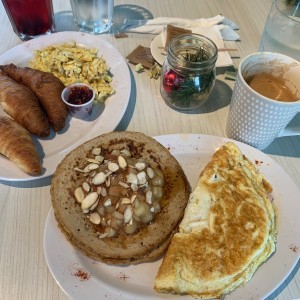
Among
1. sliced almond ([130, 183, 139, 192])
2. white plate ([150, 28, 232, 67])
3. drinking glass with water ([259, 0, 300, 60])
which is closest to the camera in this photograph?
sliced almond ([130, 183, 139, 192])

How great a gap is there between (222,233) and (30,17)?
1426 millimetres

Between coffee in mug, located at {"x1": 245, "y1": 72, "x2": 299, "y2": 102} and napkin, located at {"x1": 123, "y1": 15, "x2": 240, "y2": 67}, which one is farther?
napkin, located at {"x1": 123, "y1": 15, "x2": 240, "y2": 67}

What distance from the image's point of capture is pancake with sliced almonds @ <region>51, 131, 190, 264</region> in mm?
988

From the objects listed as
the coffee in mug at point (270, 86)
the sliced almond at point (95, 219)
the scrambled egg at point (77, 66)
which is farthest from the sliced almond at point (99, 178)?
the coffee in mug at point (270, 86)

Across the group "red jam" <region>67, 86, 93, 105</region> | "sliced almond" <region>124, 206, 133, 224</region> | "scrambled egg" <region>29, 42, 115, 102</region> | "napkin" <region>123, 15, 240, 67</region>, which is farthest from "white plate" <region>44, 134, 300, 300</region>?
"napkin" <region>123, 15, 240, 67</region>

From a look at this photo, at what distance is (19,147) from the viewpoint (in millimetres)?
1166

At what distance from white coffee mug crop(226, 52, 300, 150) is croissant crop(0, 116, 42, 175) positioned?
763 mm

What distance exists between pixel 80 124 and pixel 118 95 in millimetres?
214

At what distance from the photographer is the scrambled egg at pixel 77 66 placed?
1.48 m

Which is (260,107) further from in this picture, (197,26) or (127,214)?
(197,26)

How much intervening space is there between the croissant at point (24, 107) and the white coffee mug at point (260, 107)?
29.9 inches

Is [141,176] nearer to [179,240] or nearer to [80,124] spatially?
[179,240]

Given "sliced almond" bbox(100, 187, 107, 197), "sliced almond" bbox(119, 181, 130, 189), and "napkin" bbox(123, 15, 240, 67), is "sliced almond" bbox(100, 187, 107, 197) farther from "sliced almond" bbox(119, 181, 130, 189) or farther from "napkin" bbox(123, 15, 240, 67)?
"napkin" bbox(123, 15, 240, 67)

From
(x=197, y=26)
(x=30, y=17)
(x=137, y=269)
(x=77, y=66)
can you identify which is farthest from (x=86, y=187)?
(x=197, y=26)
